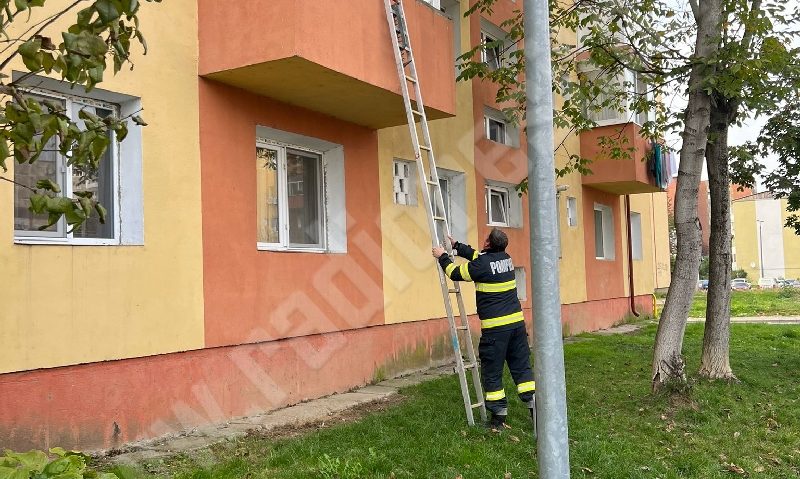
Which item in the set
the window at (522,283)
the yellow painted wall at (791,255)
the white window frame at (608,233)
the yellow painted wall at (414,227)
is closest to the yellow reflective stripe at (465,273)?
the yellow painted wall at (414,227)

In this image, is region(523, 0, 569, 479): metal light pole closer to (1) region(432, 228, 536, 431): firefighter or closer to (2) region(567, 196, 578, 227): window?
(1) region(432, 228, 536, 431): firefighter

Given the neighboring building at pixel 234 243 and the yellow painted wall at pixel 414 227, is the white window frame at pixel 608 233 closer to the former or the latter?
the yellow painted wall at pixel 414 227

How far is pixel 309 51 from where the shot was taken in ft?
21.5

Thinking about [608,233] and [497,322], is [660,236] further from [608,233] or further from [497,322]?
[497,322]

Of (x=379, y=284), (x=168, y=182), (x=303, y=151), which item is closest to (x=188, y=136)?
(x=168, y=182)

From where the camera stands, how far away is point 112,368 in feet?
19.1

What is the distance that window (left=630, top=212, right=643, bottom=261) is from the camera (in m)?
21.0

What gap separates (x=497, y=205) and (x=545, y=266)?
10.2m

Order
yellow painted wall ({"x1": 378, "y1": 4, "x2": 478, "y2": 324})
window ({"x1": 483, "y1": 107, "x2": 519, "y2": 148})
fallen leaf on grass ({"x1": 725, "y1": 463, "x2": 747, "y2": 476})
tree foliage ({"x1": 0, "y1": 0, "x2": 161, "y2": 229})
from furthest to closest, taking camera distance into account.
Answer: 1. window ({"x1": 483, "y1": 107, "x2": 519, "y2": 148})
2. yellow painted wall ({"x1": 378, "y1": 4, "x2": 478, "y2": 324})
3. fallen leaf on grass ({"x1": 725, "y1": 463, "x2": 747, "y2": 476})
4. tree foliage ({"x1": 0, "y1": 0, "x2": 161, "y2": 229})

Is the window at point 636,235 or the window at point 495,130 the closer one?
the window at point 495,130

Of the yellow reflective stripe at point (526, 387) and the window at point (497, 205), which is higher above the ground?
the window at point (497, 205)

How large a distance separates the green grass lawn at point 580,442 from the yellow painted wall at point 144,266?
1.19 m

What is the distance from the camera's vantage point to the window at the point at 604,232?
18.4 meters

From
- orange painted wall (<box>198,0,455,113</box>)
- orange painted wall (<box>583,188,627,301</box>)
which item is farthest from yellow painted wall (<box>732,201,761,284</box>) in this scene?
orange painted wall (<box>198,0,455,113</box>)
